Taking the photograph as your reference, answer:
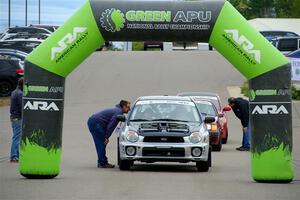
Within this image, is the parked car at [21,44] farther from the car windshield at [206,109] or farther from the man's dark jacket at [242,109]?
the man's dark jacket at [242,109]

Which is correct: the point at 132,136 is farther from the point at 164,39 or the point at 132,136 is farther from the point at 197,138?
the point at 164,39

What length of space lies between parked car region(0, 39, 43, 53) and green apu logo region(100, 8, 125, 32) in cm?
3055

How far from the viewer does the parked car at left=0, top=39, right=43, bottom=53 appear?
48725 mm

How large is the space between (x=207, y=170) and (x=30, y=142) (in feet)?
12.5

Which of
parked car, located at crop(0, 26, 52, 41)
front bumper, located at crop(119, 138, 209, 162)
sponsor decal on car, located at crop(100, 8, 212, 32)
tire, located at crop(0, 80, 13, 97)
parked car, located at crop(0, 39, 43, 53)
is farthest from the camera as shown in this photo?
parked car, located at crop(0, 26, 52, 41)

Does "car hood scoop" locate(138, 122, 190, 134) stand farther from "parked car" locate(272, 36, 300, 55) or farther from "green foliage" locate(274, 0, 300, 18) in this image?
"green foliage" locate(274, 0, 300, 18)

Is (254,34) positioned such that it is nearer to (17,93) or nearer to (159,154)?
(159,154)

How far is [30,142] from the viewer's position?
18125 mm

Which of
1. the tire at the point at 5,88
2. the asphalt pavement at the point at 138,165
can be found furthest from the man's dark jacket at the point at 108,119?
the tire at the point at 5,88

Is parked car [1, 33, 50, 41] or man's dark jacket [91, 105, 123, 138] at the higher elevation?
parked car [1, 33, 50, 41]

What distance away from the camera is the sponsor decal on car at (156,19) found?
1775 centimetres

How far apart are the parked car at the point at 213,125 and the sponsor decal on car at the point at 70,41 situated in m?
8.02

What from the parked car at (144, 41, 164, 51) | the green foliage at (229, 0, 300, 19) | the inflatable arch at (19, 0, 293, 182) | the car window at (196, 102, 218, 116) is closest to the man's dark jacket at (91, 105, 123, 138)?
the inflatable arch at (19, 0, 293, 182)

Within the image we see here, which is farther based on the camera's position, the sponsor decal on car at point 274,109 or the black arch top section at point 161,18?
the sponsor decal on car at point 274,109
